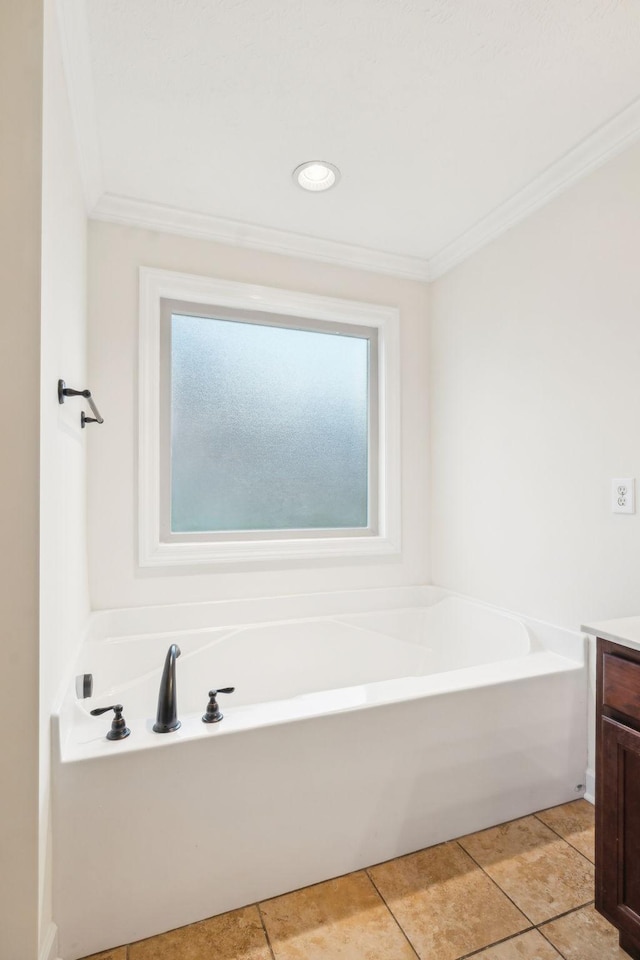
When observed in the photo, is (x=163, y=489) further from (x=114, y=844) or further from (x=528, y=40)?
(x=528, y=40)

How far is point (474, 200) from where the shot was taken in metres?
2.25

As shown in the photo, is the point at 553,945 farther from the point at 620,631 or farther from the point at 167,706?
the point at 167,706

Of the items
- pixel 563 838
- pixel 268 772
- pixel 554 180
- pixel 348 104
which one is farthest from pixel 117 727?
pixel 554 180

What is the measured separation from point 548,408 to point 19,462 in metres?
1.90

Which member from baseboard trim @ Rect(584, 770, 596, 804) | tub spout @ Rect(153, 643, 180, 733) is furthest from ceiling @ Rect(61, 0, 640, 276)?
baseboard trim @ Rect(584, 770, 596, 804)

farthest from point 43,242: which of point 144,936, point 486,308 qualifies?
point 486,308

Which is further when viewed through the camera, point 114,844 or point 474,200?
point 474,200

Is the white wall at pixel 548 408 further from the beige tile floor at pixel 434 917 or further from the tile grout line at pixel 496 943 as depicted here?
the tile grout line at pixel 496 943

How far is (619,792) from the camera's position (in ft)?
4.07

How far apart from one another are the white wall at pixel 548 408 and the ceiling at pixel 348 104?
0.69ft

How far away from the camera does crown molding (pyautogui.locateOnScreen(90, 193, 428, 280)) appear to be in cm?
226

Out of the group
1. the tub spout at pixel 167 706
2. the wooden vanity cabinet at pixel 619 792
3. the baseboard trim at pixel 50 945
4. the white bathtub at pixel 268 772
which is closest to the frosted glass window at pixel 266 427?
the white bathtub at pixel 268 772

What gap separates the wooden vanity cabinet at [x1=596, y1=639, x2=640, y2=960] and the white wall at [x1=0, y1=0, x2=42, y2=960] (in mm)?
1367

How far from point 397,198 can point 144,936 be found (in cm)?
272
